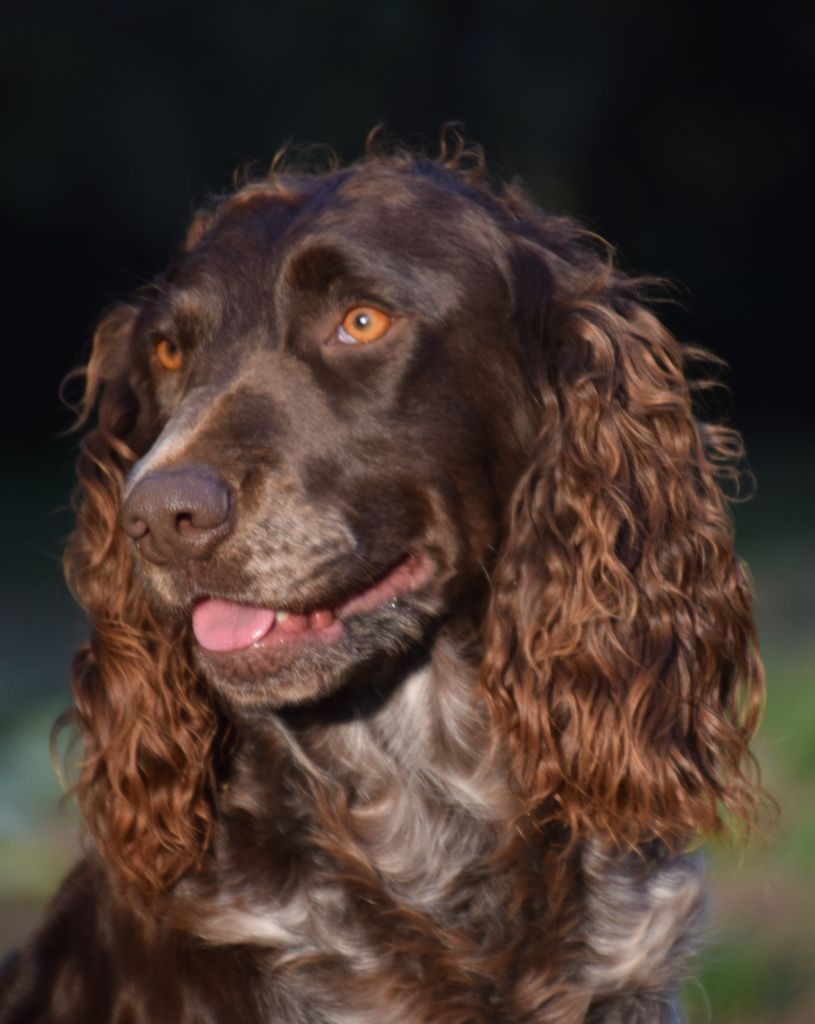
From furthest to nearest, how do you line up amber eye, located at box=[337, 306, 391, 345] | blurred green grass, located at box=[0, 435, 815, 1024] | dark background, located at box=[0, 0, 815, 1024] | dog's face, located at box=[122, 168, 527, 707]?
dark background, located at box=[0, 0, 815, 1024] → blurred green grass, located at box=[0, 435, 815, 1024] → amber eye, located at box=[337, 306, 391, 345] → dog's face, located at box=[122, 168, 527, 707]

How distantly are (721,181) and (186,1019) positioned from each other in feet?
60.0

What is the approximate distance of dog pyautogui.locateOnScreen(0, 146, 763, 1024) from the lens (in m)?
3.41

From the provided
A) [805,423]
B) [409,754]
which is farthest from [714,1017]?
[805,423]

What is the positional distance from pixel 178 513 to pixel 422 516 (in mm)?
524

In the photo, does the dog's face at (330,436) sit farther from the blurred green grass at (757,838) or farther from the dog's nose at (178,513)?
the blurred green grass at (757,838)

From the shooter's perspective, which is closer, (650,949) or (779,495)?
(650,949)

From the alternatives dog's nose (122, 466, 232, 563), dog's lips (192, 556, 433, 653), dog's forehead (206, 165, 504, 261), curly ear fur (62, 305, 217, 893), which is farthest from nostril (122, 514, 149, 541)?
dog's forehead (206, 165, 504, 261)

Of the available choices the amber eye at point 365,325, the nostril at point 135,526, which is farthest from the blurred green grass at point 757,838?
the amber eye at point 365,325

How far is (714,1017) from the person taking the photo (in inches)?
188

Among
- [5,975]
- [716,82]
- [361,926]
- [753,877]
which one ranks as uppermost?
[361,926]

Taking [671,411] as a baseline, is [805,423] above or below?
below

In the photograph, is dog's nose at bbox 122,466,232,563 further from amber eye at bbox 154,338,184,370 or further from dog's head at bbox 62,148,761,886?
amber eye at bbox 154,338,184,370

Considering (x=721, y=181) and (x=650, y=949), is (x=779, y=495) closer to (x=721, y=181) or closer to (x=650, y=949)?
(x=721, y=181)

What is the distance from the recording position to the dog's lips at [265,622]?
3449 mm
